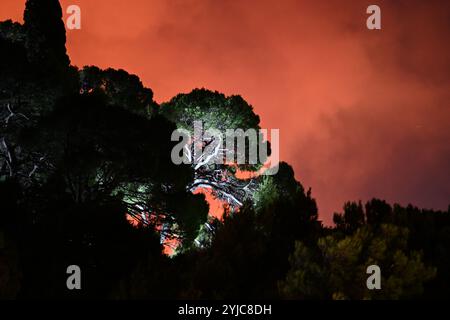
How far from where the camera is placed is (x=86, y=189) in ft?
71.8

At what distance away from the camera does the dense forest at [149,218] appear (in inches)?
451

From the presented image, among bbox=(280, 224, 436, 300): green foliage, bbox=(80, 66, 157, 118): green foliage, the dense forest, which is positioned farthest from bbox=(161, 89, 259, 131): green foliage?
bbox=(280, 224, 436, 300): green foliage

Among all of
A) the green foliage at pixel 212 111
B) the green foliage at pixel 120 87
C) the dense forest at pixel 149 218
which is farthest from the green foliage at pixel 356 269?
the green foliage at pixel 120 87

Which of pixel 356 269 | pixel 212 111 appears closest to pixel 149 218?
pixel 212 111

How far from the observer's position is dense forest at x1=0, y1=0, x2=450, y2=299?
11.5m

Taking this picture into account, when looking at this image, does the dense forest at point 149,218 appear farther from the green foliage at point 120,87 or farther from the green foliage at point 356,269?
the green foliage at point 120,87

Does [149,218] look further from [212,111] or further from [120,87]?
[120,87]

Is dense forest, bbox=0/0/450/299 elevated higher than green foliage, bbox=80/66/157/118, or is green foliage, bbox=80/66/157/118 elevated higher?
green foliage, bbox=80/66/157/118

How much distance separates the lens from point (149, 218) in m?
23.7

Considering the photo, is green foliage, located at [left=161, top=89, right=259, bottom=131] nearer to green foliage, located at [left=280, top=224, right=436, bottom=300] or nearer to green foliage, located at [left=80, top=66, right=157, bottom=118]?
green foliage, located at [left=80, top=66, right=157, bottom=118]

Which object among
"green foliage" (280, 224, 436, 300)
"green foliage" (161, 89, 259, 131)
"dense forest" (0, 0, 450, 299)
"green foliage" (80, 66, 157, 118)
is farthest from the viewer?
"green foliage" (80, 66, 157, 118)

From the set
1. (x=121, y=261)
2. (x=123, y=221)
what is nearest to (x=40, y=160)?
(x=123, y=221)
